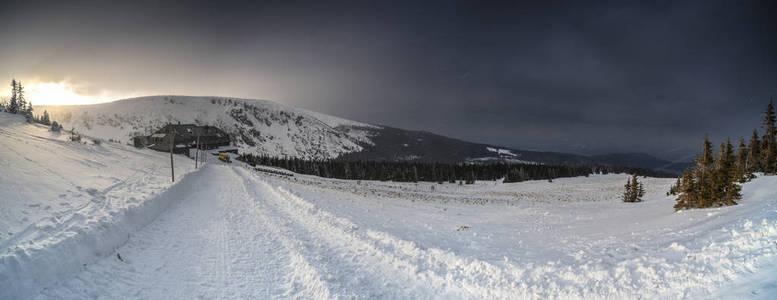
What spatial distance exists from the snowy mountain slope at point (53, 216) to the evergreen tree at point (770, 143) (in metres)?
66.6

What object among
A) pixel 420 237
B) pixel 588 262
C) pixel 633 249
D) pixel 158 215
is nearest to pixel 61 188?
pixel 158 215

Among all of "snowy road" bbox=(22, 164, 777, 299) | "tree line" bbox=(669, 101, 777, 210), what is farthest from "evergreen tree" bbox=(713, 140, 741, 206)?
"snowy road" bbox=(22, 164, 777, 299)

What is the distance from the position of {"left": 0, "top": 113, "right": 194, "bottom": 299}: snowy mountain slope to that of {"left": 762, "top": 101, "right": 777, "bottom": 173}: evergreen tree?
6662 centimetres

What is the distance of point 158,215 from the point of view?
14.6 m

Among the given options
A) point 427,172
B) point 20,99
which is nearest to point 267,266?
point 427,172

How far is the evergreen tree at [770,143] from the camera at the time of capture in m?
39.7

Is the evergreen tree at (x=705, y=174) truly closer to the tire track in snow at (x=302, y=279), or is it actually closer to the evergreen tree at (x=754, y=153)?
the tire track in snow at (x=302, y=279)

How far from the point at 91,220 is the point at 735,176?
108ft

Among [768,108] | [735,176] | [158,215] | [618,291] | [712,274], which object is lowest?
[158,215]

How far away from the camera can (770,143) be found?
39.9 m

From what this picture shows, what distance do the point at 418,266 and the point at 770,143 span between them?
61445 millimetres

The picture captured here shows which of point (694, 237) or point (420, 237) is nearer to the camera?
point (694, 237)

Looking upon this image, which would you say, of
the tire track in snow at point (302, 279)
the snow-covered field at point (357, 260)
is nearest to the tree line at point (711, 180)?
the snow-covered field at point (357, 260)

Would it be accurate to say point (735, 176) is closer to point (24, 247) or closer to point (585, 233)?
point (585, 233)
